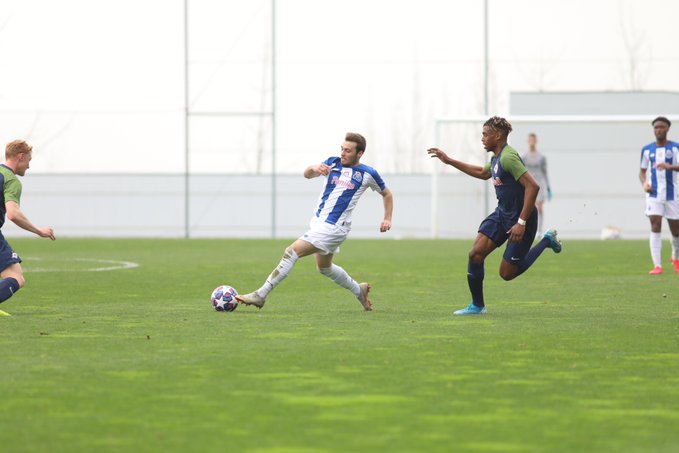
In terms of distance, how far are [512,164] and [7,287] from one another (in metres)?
4.51

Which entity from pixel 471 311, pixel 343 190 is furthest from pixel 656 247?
pixel 343 190

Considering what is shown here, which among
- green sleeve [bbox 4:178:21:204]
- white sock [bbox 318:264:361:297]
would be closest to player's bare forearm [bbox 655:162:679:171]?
white sock [bbox 318:264:361:297]

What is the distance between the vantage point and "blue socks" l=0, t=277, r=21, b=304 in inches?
456

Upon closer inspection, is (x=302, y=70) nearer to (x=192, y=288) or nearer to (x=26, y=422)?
(x=192, y=288)

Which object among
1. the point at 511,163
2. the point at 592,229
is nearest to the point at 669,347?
the point at 511,163

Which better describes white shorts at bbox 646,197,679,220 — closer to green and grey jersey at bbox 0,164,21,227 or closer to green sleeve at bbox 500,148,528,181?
green sleeve at bbox 500,148,528,181

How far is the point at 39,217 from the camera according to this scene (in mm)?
37812

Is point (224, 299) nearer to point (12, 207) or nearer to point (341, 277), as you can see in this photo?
point (341, 277)

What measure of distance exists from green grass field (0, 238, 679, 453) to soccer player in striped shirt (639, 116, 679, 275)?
2.31m

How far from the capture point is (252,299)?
1223 cm

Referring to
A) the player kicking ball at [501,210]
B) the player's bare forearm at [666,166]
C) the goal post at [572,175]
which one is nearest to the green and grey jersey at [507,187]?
the player kicking ball at [501,210]

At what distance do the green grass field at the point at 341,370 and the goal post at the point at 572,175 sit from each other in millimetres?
18960

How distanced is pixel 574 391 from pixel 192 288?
887cm

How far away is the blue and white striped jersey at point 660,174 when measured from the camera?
18047 mm
